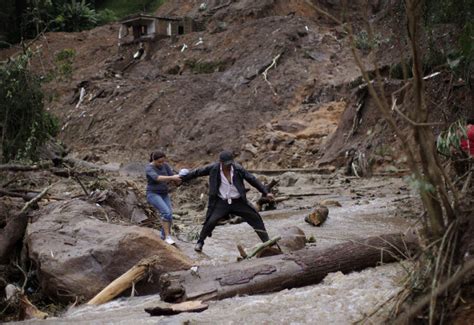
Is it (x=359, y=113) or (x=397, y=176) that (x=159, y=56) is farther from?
(x=397, y=176)

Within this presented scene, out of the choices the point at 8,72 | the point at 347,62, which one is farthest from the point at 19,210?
the point at 347,62

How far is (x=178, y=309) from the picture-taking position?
6.01 m

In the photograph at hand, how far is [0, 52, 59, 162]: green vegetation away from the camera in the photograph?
46.0 feet

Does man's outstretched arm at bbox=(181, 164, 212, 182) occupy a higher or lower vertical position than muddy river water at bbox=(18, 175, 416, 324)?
higher

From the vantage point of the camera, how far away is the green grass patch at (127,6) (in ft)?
164

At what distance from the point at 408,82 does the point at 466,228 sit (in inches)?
40.1

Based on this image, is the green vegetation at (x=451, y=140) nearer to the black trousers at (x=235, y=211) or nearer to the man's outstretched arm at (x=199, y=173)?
the black trousers at (x=235, y=211)

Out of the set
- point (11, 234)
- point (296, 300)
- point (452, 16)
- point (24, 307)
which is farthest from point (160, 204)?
point (452, 16)

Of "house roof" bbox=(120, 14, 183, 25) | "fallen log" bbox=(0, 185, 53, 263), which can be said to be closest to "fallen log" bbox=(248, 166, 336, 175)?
"fallen log" bbox=(0, 185, 53, 263)

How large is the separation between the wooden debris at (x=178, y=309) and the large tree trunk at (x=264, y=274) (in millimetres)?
173

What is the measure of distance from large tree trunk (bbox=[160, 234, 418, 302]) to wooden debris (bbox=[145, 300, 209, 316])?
0.57ft

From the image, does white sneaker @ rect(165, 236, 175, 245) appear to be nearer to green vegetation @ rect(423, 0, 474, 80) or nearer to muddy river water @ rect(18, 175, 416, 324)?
muddy river water @ rect(18, 175, 416, 324)

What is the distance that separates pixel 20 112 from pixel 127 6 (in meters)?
39.7

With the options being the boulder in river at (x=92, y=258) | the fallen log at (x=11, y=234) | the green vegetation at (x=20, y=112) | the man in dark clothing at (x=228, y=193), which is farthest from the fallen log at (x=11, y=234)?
the green vegetation at (x=20, y=112)
